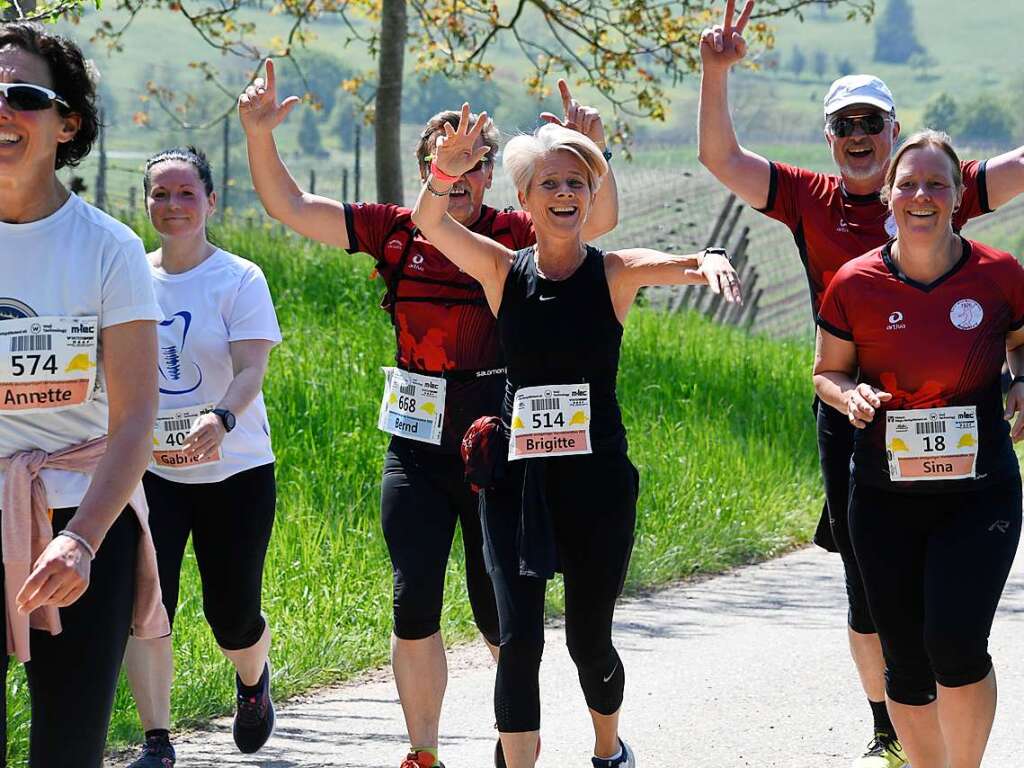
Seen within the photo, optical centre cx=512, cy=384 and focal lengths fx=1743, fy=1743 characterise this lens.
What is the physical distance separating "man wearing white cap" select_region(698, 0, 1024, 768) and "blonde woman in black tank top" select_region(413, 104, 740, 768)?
2.49 feet

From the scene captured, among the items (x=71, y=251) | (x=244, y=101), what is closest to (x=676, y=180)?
(x=244, y=101)

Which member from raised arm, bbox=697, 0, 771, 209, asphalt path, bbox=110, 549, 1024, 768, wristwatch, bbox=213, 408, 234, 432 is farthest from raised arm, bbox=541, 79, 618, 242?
asphalt path, bbox=110, 549, 1024, 768

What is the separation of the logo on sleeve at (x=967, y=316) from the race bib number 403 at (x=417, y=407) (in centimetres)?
156

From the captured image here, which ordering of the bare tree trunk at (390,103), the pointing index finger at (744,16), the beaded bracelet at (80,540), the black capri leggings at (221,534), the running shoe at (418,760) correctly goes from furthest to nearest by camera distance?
the bare tree trunk at (390,103) → the pointing index finger at (744,16) → the black capri leggings at (221,534) → the running shoe at (418,760) → the beaded bracelet at (80,540)

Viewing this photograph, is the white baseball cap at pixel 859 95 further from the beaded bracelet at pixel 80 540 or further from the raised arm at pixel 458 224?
the beaded bracelet at pixel 80 540

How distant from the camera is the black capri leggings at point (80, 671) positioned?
3.33m

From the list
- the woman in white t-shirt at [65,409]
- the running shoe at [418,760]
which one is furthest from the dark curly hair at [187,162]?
the woman in white t-shirt at [65,409]

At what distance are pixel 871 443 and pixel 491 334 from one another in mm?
1243

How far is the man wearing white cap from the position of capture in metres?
5.36

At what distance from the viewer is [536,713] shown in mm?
4793

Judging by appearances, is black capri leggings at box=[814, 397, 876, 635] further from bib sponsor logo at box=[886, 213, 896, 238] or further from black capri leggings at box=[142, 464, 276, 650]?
black capri leggings at box=[142, 464, 276, 650]

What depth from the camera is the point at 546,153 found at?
16.1ft

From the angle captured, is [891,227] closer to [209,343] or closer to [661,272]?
[661,272]

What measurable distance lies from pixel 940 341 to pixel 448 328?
4.95 ft
